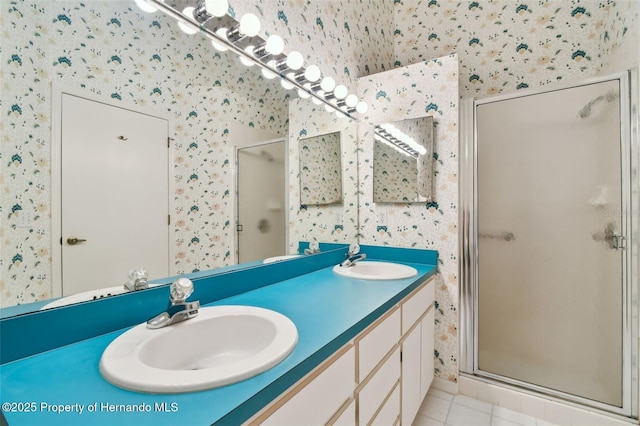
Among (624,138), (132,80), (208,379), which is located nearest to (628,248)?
(624,138)

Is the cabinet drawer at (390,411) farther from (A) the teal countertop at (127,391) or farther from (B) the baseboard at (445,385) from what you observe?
(B) the baseboard at (445,385)

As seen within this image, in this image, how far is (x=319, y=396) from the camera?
70 centimetres

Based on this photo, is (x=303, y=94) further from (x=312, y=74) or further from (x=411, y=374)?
(x=411, y=374)

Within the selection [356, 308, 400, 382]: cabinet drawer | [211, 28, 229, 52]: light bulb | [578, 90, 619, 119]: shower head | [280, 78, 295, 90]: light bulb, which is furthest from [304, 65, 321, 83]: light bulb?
[578, 90, 619, 119]: shower head

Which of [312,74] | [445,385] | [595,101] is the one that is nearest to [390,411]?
[445,385]

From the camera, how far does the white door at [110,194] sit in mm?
702

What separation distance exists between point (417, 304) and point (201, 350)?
1.07 m

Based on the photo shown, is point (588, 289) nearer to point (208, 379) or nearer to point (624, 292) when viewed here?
point (624, 292)

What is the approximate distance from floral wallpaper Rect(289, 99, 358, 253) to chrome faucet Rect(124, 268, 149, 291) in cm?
71

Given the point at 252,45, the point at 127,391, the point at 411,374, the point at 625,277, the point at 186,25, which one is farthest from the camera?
the point at 625,277

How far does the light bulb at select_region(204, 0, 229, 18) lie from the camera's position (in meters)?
1.02

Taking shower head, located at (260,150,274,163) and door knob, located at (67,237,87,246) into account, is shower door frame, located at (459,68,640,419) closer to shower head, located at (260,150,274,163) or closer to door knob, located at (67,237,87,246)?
shower head, located at (260,150,274,163)

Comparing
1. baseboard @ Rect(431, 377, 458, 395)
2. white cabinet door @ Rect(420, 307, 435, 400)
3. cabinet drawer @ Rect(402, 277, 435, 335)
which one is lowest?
baseboard @ Rect(431, 377, 458, 395)

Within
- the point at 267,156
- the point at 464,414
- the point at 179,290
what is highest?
the point at 267,156
